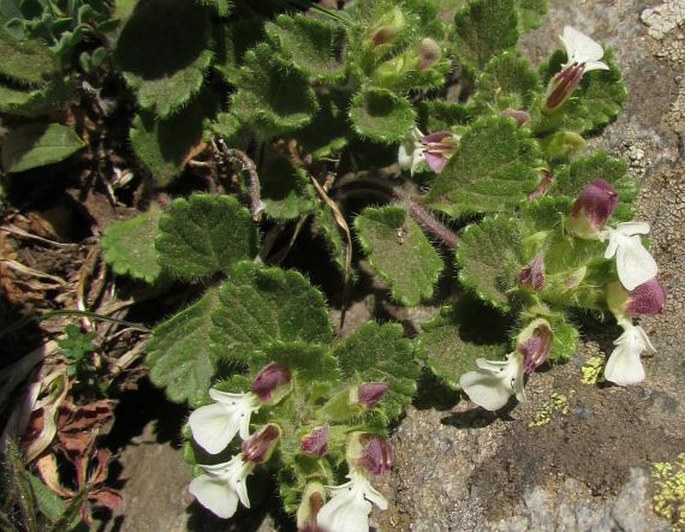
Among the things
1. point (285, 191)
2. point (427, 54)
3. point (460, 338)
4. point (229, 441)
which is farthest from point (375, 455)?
point (427, 54)

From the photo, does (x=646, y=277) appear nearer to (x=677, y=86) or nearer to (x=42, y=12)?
(x=677, y=86)

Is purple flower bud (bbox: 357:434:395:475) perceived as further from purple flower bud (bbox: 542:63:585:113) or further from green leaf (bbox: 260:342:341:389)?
purple flower bud (bbox: 542:63:585:113)


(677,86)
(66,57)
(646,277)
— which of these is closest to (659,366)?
(646,277)

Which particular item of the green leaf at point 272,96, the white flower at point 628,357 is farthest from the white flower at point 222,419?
the white flower at point 628,357

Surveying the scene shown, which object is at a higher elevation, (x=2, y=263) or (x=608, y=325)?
(x=608, y=325)

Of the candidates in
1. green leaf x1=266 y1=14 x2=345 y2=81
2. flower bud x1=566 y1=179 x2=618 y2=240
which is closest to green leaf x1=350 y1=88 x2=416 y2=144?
green leaf x1=266 y1=14 x2=345 y2=81

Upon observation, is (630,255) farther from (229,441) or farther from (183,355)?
(183,355)
